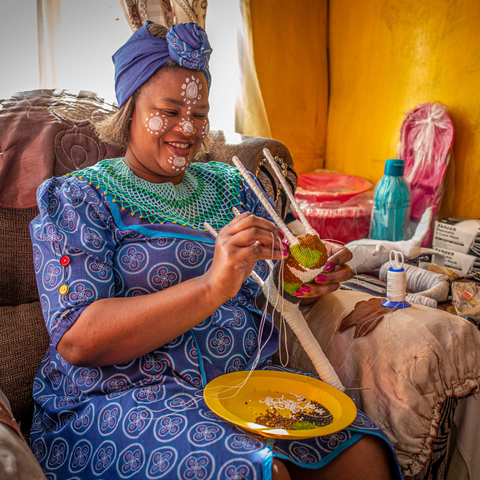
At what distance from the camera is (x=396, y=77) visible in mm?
2391

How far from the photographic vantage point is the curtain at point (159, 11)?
1.87 meters

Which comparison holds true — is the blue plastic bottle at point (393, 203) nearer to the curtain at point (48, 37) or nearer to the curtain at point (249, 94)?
the curtain at point (249, 94)

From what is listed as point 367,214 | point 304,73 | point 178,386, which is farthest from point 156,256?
point 304,73

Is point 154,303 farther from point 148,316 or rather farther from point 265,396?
point 265,396

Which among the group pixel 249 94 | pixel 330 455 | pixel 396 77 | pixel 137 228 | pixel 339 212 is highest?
pixel 396 77

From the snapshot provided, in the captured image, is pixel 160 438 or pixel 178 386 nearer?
pixel 160 438

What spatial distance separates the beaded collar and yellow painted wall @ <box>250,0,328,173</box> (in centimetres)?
152

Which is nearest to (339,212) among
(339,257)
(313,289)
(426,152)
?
(426,152)

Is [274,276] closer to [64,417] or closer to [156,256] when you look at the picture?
[156,256]

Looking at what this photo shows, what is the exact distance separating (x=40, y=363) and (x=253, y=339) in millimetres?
549

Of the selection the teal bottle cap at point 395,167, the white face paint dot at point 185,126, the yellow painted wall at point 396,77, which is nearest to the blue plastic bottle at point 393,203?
the teal bottle cap at point 395,167

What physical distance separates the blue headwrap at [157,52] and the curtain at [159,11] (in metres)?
0.92

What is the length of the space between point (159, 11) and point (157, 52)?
100cm

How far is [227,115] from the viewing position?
2.47 m
